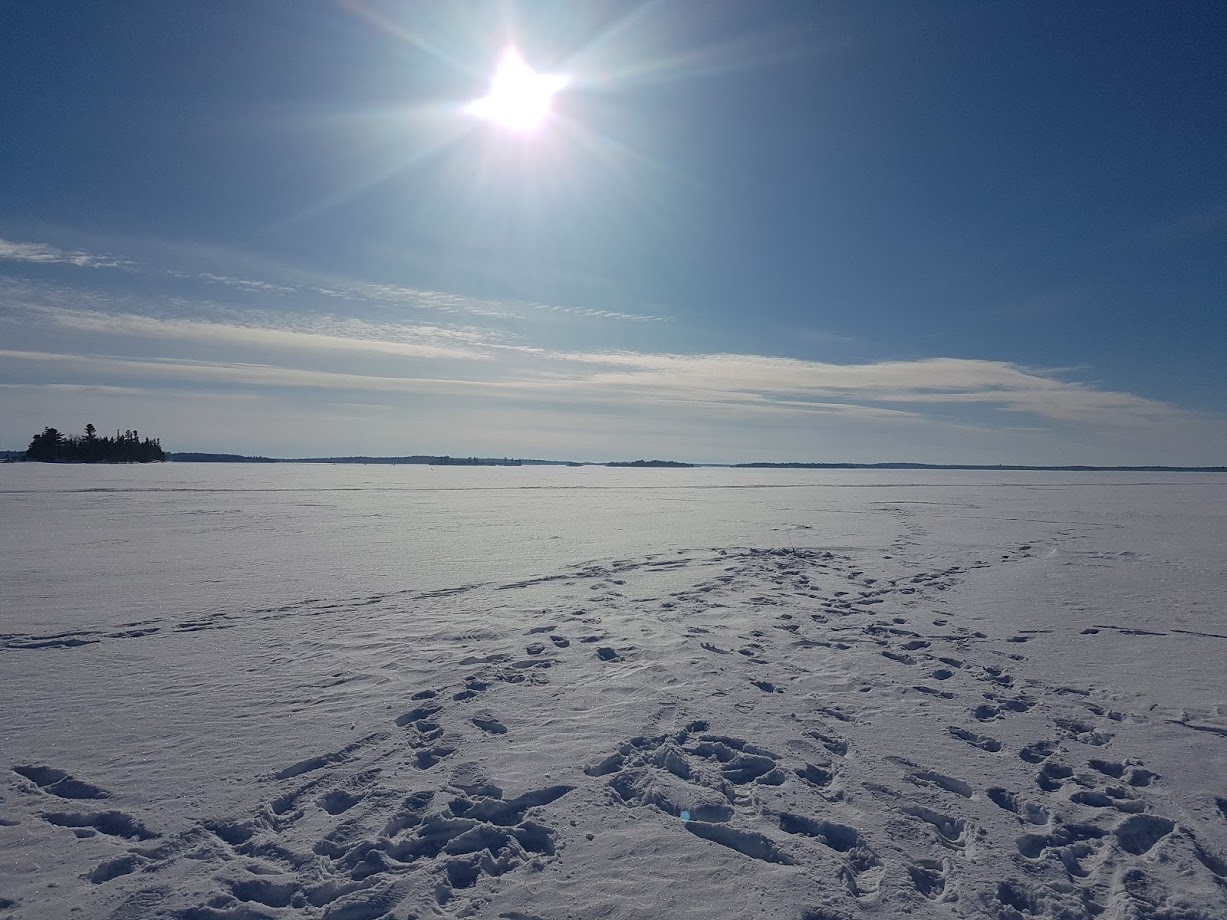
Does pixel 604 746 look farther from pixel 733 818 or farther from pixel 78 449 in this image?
pixel 78 449

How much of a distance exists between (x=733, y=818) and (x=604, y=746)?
1176mm

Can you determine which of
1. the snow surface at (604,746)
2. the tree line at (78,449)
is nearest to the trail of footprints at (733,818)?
the snow surface at (604,746)

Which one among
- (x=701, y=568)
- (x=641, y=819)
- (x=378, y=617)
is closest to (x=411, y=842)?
(x=641, y=819)

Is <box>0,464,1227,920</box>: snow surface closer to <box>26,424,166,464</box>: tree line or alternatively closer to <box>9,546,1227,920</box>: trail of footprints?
<box>9,546,1227,920</box>: trail of footprints

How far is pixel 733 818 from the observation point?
3920mm

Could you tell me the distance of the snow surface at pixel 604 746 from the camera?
10.7 feet

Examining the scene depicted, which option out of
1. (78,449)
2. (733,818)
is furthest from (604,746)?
(78,449)

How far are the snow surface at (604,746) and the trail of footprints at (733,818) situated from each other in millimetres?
21

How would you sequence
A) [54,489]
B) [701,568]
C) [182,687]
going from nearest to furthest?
Answer: 1. [182,687]
2. [701,568]
3. [54,489]

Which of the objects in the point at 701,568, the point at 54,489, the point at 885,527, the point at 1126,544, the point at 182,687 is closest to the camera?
the point at 182,687

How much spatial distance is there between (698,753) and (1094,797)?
101 inches

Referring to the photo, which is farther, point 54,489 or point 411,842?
point 54,489

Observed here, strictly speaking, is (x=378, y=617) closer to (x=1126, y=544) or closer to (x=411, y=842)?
(x=411, y=842)

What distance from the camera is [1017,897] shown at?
3.25 metres
